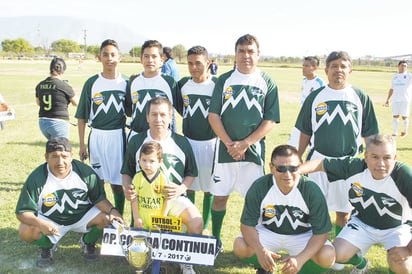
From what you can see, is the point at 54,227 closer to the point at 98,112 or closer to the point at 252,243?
the point at 98,112

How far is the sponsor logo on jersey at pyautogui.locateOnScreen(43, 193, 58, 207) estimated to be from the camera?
3.49 metres

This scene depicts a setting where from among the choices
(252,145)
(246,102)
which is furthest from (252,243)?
(246,102)

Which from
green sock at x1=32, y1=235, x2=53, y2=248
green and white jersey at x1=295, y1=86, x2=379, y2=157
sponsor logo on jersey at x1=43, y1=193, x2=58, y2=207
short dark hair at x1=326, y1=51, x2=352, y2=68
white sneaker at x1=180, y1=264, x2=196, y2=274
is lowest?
white sneaker at x1=180, y1=264, x2=196, y2=274

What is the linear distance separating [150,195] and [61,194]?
0.89m

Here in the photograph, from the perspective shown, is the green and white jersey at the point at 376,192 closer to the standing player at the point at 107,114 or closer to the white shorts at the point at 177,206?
the white shorts at the point at 177,206

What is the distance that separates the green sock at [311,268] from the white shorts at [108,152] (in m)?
2.19

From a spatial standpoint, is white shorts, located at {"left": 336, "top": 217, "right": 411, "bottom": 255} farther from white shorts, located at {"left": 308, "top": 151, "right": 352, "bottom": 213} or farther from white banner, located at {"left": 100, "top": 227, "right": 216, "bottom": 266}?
white banner, located at {"left": 100, "top": 227, "right": 216, "bottom": 266}

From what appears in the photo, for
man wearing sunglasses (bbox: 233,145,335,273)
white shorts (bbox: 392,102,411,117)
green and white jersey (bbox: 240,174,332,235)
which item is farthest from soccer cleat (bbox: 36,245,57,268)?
white shorts (bbox: 392,102,411,117)

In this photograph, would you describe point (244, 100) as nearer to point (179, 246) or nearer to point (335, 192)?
point (335, 192)

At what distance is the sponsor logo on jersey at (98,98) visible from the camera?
4.16 meters

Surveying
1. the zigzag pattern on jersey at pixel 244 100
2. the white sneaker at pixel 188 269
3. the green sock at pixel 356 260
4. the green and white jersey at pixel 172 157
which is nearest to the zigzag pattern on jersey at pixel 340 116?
the zigzag pattern on jersey at pixel 244 100

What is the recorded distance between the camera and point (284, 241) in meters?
3.15

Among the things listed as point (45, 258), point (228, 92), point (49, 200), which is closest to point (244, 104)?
point (228, 92)

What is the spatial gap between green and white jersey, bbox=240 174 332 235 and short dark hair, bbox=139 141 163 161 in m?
0.87
